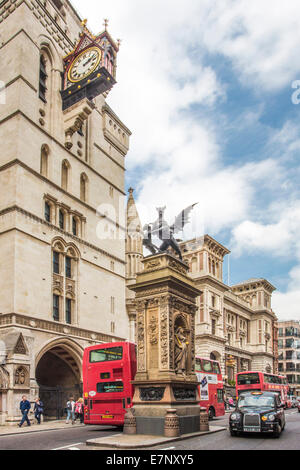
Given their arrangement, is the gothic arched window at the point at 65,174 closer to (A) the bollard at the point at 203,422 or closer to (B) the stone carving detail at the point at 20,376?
(B) the stone carving detail at the point at 20,376

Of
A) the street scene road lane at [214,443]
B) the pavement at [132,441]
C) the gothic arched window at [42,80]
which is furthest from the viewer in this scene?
the gothic arched window at [42,80]

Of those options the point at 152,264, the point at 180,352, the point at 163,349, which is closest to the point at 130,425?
the point at 163,349

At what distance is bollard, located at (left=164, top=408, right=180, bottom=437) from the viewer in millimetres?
15719

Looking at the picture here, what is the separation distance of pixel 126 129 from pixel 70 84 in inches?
404

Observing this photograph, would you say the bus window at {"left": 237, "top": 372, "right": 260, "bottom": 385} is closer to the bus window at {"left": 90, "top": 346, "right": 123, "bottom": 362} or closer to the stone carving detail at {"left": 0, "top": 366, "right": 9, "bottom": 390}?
the bus window at {"left": 90, "top": 346, "right": 123, "bottom": 362}

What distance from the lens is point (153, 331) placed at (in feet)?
58.4

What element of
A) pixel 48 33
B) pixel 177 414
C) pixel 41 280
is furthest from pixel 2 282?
pixel 48 33

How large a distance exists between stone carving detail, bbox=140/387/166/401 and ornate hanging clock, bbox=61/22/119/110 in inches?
970

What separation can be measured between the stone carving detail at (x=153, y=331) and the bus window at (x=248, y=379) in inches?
853

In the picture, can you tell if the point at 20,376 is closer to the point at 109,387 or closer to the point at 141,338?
the point at 109,387

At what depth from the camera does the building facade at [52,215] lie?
96.8ft

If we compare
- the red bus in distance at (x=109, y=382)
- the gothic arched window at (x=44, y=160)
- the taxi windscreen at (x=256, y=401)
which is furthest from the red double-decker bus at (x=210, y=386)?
the gothic arched window at (x=44, y=160)

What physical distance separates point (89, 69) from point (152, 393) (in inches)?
1039
